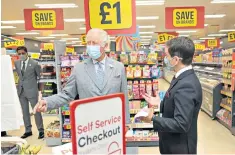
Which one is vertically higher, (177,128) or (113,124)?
(113,124)

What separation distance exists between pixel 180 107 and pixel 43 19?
6869mm

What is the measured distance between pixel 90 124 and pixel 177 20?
24.1 feet

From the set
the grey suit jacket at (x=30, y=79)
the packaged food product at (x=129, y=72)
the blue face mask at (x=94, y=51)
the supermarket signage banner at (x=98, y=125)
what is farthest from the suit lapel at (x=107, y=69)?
the grey suit jacket at (x=30, y=79)

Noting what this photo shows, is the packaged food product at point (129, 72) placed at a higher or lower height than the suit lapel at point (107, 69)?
lower

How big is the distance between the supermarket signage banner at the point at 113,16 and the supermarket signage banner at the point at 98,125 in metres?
2.76

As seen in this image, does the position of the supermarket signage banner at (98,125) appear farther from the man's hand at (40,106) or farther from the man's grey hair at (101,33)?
the man's grey hair at (101,33)

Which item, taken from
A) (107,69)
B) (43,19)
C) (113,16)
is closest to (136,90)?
(113,16)

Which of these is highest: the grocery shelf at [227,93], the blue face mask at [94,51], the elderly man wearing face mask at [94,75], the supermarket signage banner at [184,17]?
the supermarket signage banner at [184,17]

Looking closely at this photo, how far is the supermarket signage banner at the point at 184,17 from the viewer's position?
7.68 metres

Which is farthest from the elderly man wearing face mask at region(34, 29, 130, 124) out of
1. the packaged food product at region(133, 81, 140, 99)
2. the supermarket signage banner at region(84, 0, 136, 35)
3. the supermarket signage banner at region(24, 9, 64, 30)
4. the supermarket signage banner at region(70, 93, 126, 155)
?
the supermarket signage banner at region(24, 9, 64, 30)

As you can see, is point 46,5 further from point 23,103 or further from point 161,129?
point 161,129


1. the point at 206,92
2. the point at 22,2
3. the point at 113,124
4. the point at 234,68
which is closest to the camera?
the point at 113,124

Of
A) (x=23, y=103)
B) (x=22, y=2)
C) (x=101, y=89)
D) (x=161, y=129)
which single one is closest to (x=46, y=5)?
(x=22, y=2)

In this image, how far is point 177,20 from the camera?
311 inches
